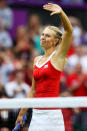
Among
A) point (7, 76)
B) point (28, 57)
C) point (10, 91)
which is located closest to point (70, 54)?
point (28, 57)

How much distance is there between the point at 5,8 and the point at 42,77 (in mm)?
5895

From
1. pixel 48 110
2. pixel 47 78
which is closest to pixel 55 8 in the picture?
pixel 47 78

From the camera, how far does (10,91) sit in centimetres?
811

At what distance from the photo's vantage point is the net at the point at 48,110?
4.78 m

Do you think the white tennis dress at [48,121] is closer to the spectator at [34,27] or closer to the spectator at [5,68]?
the spectator at [5,68]

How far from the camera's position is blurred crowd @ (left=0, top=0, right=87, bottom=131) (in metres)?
7.56

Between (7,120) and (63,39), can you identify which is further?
(7,120)

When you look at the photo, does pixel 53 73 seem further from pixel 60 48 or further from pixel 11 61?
pixel 11 61

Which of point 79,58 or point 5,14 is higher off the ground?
point 5,14

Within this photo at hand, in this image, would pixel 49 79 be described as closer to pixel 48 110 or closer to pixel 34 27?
pixel 48 110

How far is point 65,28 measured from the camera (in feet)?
16.6

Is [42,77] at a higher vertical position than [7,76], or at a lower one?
higher

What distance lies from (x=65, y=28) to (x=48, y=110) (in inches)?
38.7

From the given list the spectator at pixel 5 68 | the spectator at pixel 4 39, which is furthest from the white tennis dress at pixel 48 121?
the spectator at pixel 4 39
